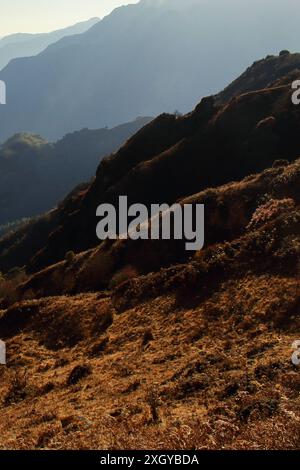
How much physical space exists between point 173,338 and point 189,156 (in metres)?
45.8

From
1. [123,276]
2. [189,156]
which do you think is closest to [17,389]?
[123,276]

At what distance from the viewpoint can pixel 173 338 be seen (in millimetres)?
23516

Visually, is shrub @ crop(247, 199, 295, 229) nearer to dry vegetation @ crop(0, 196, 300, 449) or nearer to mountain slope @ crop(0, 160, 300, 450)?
mountain slope @ crop(0, 160, 300, 450)

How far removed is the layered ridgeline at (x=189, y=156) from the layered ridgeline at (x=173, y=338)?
2499 mm

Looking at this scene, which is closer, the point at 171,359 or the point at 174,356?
the point at 171,359

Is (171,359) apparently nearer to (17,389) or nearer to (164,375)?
(164,375)

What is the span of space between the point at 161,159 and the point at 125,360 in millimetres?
49452

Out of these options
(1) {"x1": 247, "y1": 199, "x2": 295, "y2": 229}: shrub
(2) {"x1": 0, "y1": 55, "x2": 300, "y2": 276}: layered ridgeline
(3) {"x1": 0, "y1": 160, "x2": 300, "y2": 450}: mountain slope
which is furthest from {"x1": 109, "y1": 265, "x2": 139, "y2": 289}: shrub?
(2) {"x1": 0, "y1": 55, "x2": 300, "y2": 276}: layered ridgeline

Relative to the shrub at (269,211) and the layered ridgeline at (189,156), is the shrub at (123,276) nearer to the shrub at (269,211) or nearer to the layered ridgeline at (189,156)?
the shrub at (269,211)

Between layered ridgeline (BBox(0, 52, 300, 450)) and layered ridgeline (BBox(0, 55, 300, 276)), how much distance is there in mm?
2499

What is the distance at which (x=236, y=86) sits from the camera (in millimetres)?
170625

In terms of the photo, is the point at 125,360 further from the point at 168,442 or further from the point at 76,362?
the point at 168,442

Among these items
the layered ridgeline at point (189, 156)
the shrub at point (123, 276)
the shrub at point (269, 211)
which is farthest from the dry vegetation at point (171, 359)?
the layered ridgeline at point (189, 156)

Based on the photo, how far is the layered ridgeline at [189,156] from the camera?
60312 millimetres
